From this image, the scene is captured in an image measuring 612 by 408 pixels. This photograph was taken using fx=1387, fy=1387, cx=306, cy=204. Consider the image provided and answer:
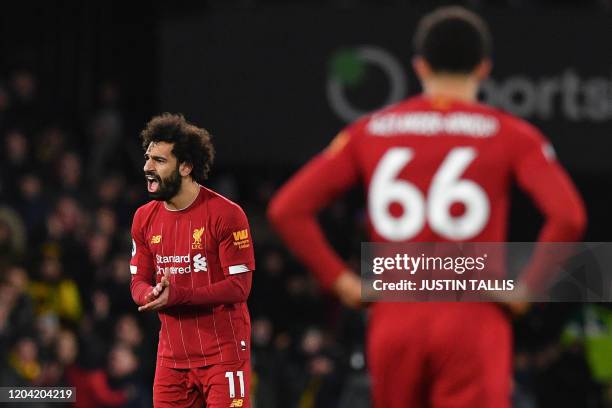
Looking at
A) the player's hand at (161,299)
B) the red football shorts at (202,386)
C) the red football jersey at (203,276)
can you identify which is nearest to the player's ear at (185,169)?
the red football jersey at (203,276)

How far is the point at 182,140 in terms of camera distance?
7016mm

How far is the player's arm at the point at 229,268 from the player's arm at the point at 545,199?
2.31 meters

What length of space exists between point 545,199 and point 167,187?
2.75 meters

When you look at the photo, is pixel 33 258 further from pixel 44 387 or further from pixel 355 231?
pixel 355 231

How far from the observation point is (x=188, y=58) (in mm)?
15906

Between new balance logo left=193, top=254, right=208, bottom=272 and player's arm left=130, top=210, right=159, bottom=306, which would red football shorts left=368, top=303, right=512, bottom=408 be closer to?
new balance logo left=193, top=254, right=208, bottom=272

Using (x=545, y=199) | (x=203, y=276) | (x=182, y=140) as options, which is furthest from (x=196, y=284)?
(x=545, y=199)

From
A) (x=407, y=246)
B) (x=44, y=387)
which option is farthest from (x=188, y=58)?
(x=407, y=246)

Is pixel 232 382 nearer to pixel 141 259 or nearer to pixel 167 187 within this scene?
pixel 141 259

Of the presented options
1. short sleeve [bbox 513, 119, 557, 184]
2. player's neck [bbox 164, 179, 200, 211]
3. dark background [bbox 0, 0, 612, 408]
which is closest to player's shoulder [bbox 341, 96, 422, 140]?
short sleeve [bbox 513, 119, 557, 184]

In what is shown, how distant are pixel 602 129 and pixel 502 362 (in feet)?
36.9

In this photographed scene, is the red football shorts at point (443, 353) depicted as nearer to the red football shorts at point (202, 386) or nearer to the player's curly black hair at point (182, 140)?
the red football shorts at point (202, 386)

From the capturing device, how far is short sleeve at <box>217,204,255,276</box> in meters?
6.71

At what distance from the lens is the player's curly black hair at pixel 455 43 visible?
4629 millimetres
